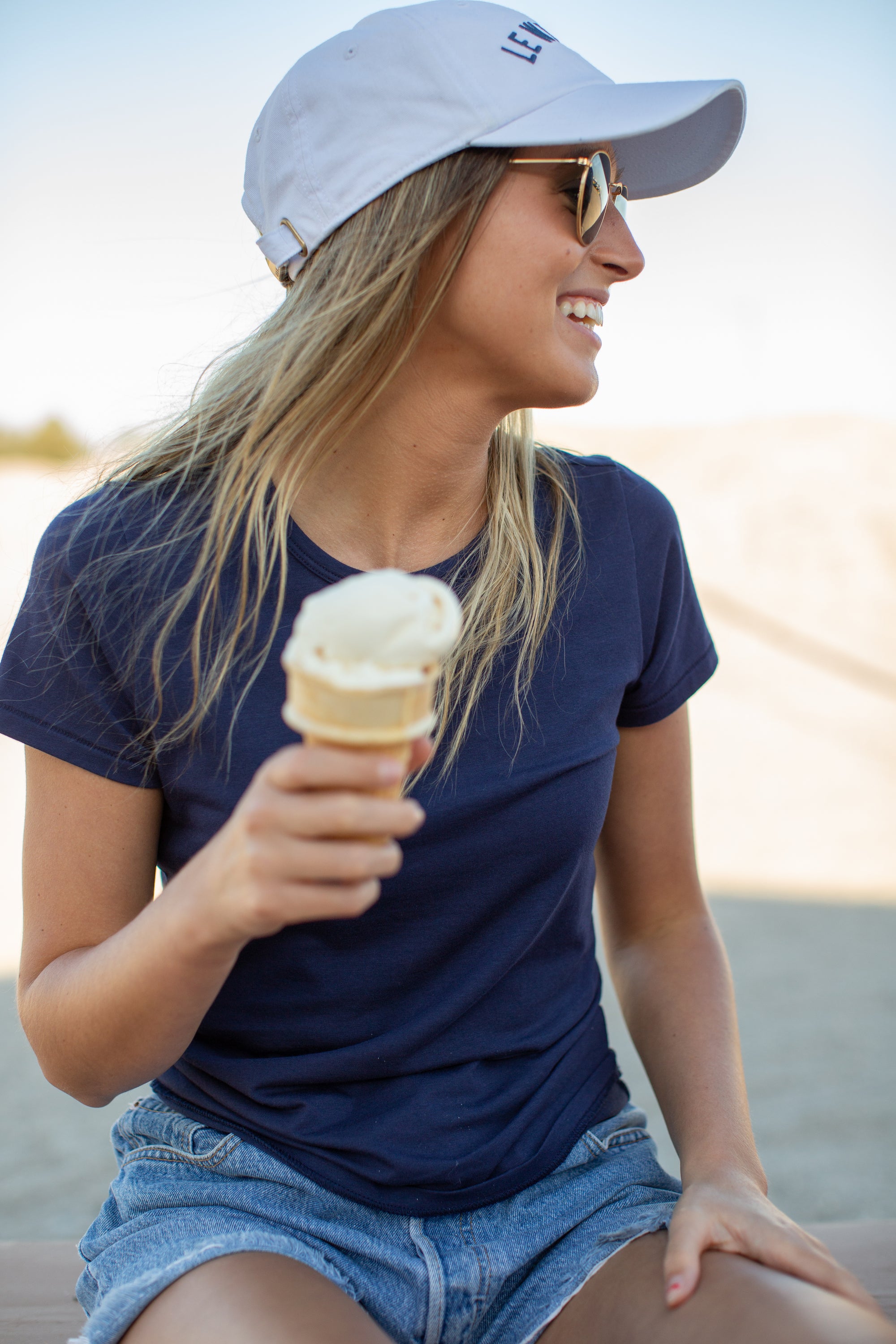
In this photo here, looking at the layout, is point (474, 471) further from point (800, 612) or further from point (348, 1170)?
point (800, 612)

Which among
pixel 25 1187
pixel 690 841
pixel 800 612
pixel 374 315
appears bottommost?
pixel 800 612

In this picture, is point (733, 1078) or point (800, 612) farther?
point (800, 612)

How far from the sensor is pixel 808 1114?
14.1 ft

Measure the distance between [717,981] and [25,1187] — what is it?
3006 mm

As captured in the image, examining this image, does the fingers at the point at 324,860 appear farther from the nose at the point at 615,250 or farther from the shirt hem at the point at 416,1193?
the nose at the point at 615,250

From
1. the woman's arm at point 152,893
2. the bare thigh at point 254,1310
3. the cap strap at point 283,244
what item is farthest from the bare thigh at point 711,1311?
the cap strap at point 283,244

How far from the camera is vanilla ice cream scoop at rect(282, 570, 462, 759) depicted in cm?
104

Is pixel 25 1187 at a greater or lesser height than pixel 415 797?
lesser

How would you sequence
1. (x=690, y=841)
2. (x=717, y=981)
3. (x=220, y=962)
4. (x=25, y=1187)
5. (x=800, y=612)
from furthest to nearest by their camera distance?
(x=800, y=612) → (x=25, y=1187) → (x=690, y=841) → (x=717, y=981) → (x=220, y=962)

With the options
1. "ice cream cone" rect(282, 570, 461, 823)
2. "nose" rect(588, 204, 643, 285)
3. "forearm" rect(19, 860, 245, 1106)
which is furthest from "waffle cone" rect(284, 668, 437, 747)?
"nose" rect(588, 204, 643, 285)

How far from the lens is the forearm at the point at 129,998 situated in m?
1.22

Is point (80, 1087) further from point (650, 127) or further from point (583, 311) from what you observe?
point (650, 127)

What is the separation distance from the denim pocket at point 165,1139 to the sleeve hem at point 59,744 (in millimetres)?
550

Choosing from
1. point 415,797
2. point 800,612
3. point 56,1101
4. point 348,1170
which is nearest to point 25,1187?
point 56,1101
